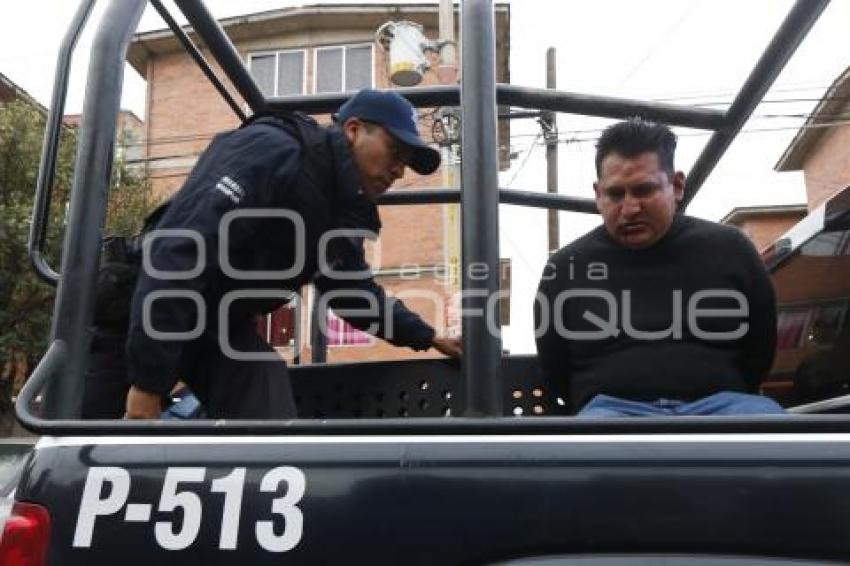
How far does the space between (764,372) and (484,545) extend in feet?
4.28

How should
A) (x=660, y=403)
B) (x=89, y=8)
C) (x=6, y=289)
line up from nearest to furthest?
(x=89, y=8)
(x=660, y=403)
(x=6, y=289)

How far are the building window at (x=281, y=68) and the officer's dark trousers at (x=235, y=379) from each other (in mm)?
16256

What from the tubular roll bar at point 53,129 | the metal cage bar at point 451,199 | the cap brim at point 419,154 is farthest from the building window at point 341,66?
the tubular roll bar at point 53,129

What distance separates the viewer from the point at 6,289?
457 inches

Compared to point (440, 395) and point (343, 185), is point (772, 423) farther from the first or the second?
point (440, 395)

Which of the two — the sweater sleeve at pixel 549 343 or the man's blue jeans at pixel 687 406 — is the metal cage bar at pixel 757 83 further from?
the man's blue jeans at pixel 687 406

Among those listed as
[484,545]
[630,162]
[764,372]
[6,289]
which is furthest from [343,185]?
[6,289]

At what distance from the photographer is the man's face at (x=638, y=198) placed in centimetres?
226

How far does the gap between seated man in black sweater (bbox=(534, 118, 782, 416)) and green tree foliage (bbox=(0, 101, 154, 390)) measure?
9.37 m

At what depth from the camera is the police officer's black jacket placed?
1.68 meters

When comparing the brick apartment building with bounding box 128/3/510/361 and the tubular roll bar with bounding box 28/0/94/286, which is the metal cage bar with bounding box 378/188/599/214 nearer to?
the tubular roll bar with bounding box 28/0/94/286

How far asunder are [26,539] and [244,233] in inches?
30.3

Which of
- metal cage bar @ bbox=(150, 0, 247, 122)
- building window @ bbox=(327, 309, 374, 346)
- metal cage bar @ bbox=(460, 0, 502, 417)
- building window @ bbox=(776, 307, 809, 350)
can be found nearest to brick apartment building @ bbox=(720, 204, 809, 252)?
building window @ bbox=(327, 309, 374, 346)

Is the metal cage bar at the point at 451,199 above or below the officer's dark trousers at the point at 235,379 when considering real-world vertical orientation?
above
